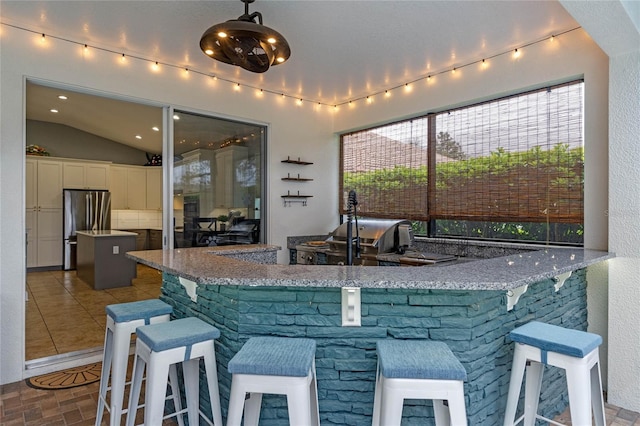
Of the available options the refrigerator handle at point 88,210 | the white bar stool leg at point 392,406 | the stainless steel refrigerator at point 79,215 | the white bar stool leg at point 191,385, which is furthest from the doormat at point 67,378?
the refrigerator handle at point 88,210

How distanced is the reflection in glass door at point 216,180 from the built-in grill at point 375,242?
3.41 ft

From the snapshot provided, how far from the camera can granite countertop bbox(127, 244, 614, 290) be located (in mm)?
1531

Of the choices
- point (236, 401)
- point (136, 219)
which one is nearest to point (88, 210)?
point (136, 219)

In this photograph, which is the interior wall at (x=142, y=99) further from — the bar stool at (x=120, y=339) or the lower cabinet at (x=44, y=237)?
the lower cabinet at (x=44, y=237)

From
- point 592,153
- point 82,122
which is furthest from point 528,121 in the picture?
point 82,122

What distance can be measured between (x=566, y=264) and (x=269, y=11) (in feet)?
8.03

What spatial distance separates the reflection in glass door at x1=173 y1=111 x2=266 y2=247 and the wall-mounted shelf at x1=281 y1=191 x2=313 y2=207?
325 millimetres

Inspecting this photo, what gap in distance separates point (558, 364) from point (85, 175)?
855 cm

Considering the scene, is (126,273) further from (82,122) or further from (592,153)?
(592,153)

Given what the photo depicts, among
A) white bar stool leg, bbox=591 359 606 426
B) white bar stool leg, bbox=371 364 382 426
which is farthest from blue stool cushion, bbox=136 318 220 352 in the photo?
white bar stool leg, bbox=591 359 606 426

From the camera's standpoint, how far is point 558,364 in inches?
64.4

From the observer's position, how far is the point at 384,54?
3307mm

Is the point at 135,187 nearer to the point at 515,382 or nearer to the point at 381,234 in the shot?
the point at 381,234

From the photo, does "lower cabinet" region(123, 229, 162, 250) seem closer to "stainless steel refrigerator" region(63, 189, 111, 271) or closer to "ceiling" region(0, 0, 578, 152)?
"stainless steel refrigerator" region(63, 189, 111, 271)
